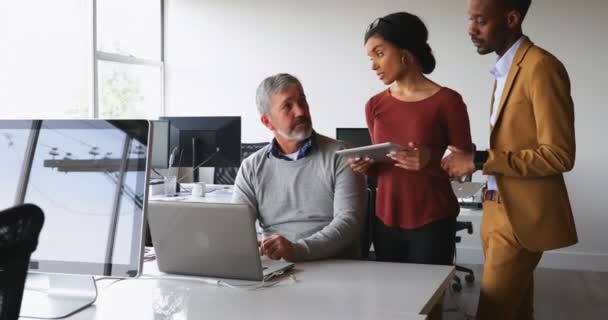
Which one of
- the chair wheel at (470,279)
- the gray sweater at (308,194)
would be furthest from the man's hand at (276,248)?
the chair wheel at (470,279)

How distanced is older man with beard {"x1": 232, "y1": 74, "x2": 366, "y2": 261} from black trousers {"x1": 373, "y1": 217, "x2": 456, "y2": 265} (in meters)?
0.11

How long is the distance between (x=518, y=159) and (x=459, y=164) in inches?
7.8

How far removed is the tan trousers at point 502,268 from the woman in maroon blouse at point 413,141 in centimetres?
17

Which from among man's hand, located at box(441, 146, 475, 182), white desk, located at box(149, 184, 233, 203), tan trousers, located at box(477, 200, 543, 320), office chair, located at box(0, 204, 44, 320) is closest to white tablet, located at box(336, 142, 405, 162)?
man's hand, located at box(441, 146, 475, 182)

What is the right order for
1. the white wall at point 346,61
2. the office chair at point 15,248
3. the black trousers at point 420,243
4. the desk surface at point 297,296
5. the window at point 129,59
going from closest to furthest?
1. the office chair at point 15,248
2. the desk surface at point 297,296
3. the black trousers at point 420,243
4. the white wall at point 346,61
5. the window at point 129,59

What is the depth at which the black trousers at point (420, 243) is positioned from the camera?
207 cm

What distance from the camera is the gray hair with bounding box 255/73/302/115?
89.9 inches

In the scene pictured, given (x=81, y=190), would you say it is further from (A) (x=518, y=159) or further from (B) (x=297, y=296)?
(A) (x=518, y=159)

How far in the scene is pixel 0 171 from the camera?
152 centimetres

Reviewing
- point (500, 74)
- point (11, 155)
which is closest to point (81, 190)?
point (11, 155)

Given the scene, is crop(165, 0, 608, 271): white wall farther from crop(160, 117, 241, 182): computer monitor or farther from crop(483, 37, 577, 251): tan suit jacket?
crop(483, 37, 577, 251): tan suit jacket

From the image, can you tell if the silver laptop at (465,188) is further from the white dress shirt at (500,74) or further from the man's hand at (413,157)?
the man's hand at (413,157)

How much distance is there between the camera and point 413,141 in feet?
6.87

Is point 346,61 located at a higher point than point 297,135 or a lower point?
higher
